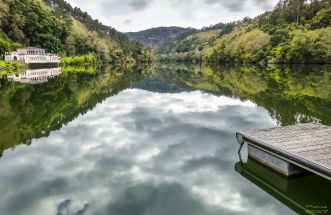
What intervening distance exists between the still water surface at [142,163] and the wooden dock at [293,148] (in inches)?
21.3

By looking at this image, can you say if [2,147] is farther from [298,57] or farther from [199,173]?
[298,57]

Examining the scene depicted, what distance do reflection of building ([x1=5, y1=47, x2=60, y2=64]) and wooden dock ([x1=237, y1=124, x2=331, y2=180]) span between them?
98.8 meters

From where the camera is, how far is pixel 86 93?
41.8m

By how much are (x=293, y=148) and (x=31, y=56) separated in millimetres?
110727

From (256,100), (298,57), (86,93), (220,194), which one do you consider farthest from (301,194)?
(298,57)

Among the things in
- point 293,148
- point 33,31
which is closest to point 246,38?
point 33,31

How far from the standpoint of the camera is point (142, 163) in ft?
50.5

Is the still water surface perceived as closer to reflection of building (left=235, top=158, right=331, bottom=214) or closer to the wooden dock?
reflection of building (left=235, top=158, right=331, bottom=214)

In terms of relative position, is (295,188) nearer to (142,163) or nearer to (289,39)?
(142,163)

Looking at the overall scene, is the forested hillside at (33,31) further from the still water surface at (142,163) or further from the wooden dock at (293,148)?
the wooden dock at (293,148)

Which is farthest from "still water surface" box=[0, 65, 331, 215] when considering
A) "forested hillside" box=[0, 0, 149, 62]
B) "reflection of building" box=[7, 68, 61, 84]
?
"forested hillside" box=[0, 0, 149, 62]

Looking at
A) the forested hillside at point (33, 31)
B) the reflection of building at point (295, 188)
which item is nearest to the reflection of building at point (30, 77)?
the forested hillside at point (33, 31)

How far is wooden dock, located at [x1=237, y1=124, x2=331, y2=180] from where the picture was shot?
11.7 metres

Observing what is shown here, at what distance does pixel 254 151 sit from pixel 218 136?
525cm
